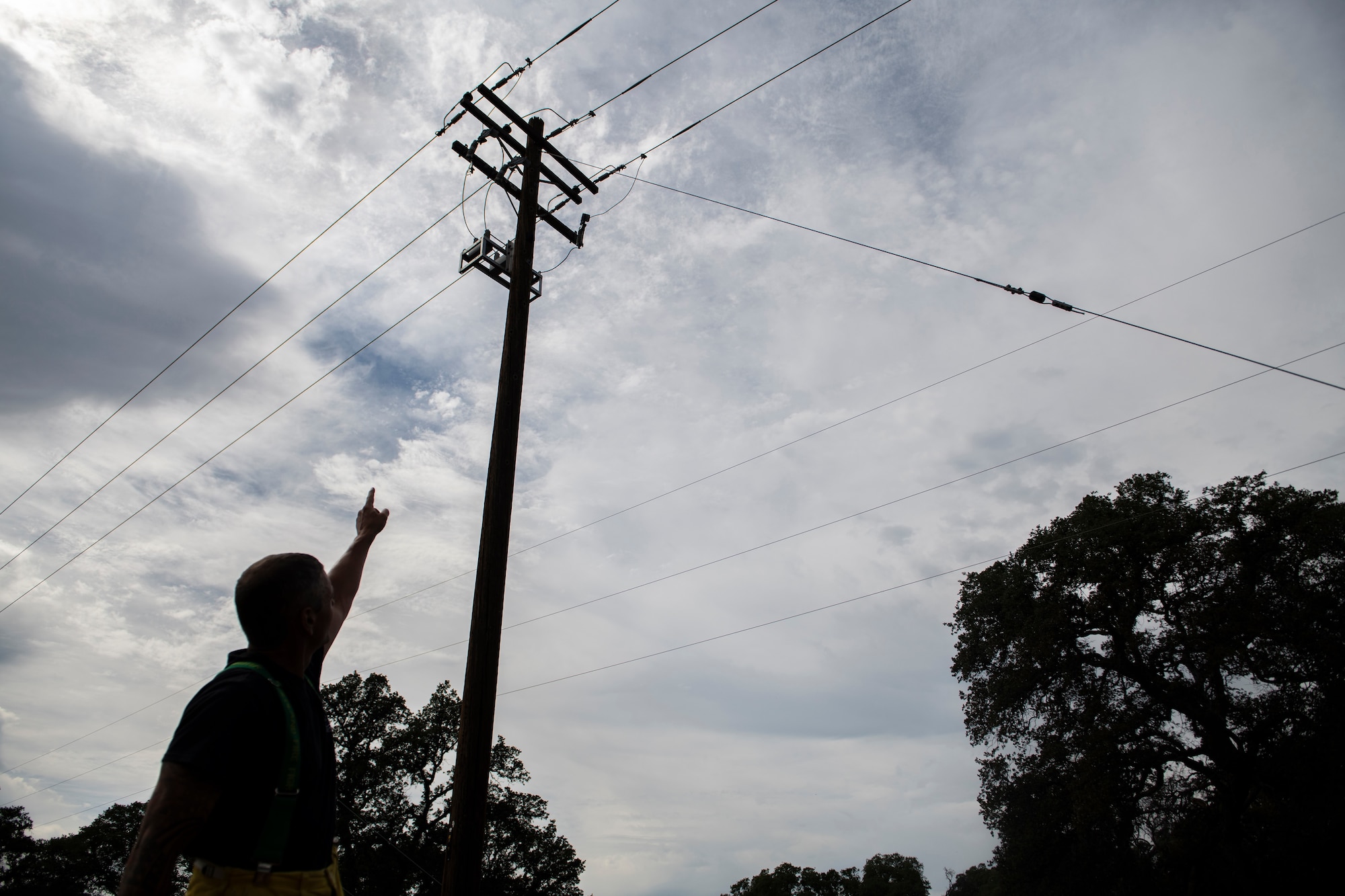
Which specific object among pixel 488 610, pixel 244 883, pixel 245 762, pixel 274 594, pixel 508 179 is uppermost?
pixel 508 179

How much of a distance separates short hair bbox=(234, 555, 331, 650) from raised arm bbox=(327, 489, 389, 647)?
0.25m

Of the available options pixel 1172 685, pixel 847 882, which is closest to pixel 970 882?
pixel 847 882

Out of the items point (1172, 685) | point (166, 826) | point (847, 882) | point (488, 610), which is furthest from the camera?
point (847, 882)

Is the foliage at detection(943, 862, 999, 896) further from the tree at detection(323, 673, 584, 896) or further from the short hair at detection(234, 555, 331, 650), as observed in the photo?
the short hair at detection(234, 555, 331, 650)

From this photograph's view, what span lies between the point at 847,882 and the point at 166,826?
77.4 metres

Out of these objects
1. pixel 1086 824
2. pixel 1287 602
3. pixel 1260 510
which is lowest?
pixel 1086 824

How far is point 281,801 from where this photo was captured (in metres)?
1.88

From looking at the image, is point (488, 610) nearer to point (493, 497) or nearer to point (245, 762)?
point (493, 497)

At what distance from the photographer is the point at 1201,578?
22453 mm

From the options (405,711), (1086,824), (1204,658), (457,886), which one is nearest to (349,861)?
(405,711)

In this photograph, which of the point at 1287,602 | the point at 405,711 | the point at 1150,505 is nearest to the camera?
the point at 1287,602

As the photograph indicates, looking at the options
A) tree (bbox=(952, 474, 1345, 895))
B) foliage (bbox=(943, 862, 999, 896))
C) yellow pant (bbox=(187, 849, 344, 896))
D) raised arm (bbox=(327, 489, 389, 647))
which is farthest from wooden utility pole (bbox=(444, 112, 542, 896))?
foliage (bbox=(943, 862, 999, 896))

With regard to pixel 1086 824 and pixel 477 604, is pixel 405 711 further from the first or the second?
pixel 477 604

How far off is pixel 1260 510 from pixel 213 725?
1114 inches
